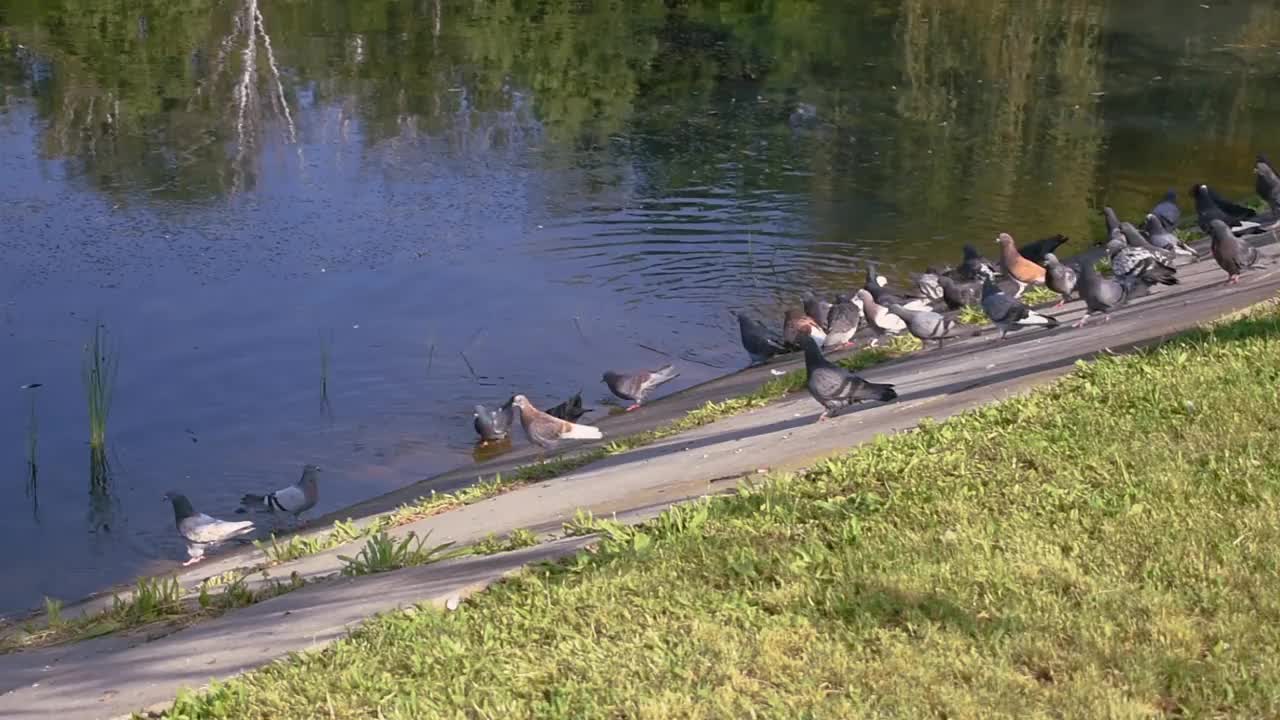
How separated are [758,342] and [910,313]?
5.95ft

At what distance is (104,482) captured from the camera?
1169 centimetres

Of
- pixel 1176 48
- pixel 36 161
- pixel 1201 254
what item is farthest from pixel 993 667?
pixel 1176 48

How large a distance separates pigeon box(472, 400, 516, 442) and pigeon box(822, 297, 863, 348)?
9.94ft

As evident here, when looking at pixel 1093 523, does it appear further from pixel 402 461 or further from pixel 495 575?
pixel 402 461

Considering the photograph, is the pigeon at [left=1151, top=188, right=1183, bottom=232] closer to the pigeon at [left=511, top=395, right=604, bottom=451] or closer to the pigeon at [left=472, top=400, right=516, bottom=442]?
the pigeon at [left=511, top=395, right=604, bottom=451]

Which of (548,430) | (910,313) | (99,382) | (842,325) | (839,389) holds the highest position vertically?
(839,389)

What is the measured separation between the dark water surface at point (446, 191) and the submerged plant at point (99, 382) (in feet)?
0.55

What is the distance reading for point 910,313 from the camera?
12961 millimetres

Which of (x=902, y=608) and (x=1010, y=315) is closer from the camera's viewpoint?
(x=902, y=608)

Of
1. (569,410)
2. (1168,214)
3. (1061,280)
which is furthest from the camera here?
(1168,214)

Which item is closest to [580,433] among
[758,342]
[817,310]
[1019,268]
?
[758,342]

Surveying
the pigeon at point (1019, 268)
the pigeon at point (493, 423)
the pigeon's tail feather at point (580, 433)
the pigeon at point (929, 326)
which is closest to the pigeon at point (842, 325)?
the pigeon at point (929, 326)

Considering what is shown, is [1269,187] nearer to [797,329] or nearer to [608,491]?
[797,329]

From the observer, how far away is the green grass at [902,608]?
528 centimetres
